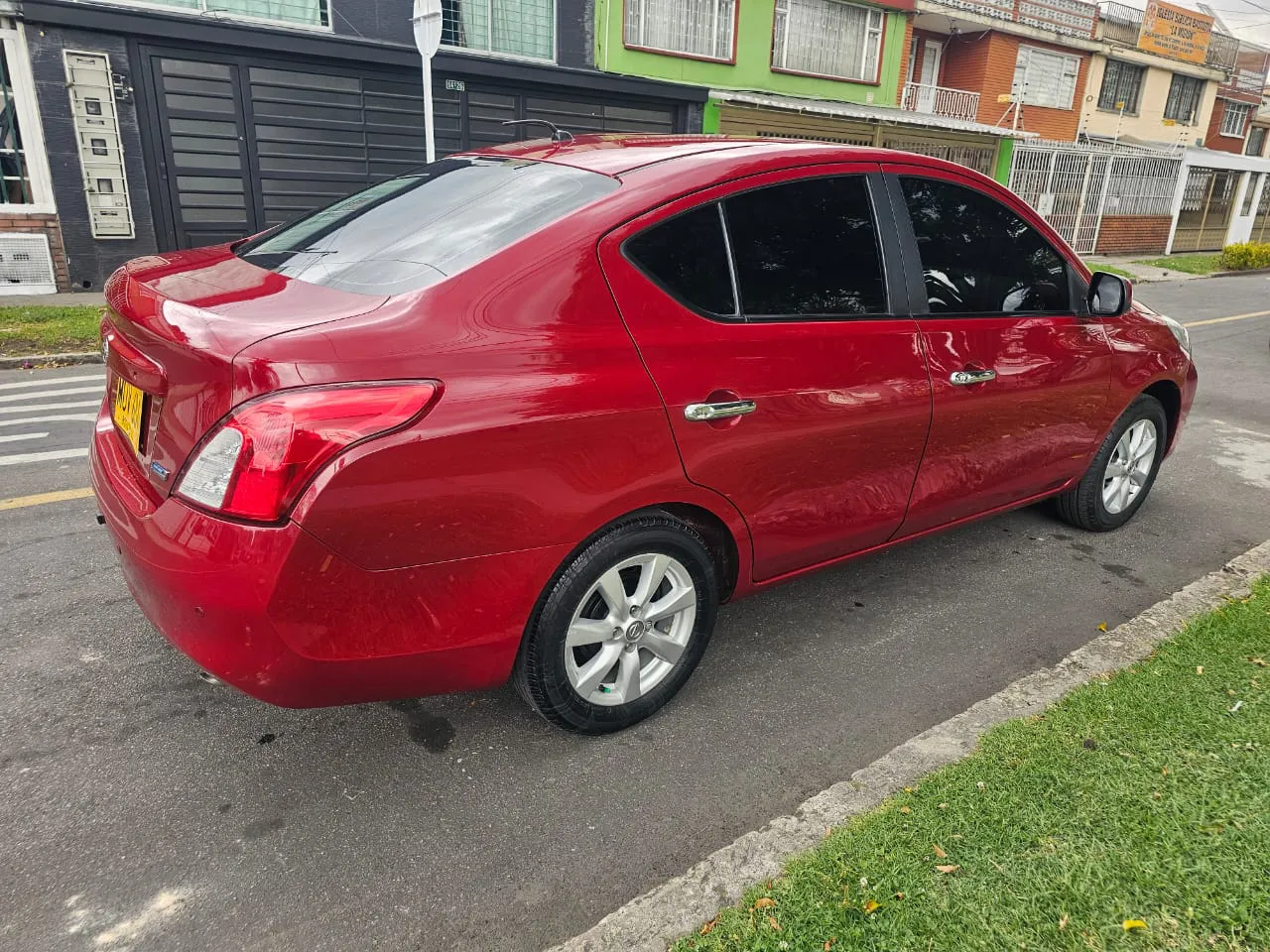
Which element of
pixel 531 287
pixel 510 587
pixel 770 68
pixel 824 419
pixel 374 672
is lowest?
pixel 374 672

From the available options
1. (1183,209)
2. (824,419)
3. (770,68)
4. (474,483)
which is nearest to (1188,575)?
(824,419)

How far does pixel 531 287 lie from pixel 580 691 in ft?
3.81

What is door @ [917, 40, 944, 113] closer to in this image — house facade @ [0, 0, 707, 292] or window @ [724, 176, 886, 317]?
house facade @ [0, 0, 707, 292]

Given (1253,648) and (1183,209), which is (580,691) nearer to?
(1253,648)

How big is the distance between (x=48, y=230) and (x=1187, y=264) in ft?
79.8

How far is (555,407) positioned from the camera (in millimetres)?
2211

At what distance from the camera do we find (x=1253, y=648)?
3035 mm

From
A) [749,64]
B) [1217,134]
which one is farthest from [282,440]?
[1217,134]

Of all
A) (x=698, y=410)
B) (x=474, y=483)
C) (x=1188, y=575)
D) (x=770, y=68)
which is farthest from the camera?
(x=770, y=68)

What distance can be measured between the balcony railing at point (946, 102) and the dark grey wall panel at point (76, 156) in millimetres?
20841

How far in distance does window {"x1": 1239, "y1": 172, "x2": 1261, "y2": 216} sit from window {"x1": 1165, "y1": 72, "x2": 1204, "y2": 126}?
457 cm

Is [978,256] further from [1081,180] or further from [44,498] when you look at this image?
[1081,180]

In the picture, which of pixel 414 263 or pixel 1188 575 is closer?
pixel 414 263

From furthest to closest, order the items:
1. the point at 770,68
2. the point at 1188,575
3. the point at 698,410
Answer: the point at 770,68, the point at 1188,575, the point at 698,410
